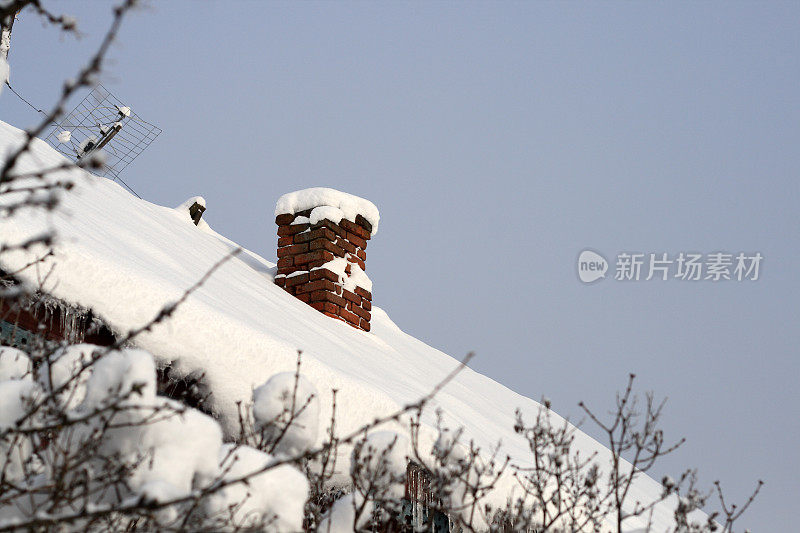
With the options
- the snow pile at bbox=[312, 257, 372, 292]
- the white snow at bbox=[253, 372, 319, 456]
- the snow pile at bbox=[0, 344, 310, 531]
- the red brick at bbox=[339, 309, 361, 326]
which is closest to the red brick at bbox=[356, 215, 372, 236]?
the snow pile at bbox=[312, 257, 372, 292]

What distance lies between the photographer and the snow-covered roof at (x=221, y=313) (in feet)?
10.8

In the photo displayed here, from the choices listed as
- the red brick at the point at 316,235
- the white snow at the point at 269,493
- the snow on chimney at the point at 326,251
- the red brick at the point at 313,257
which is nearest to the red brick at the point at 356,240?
the snow on chimney at the point at 326,251

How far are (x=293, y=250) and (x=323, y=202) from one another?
0.52 metres

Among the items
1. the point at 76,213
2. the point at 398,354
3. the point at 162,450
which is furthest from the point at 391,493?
the point at 398,354

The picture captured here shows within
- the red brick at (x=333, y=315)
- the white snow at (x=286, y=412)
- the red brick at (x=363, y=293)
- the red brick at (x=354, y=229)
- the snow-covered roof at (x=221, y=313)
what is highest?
the red brick at (x=354, y=229)

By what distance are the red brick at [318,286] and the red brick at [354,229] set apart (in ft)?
1.81

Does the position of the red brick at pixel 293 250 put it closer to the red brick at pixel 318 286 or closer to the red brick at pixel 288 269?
the red brick at pixel 288 269

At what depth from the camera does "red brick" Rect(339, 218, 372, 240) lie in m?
7.36

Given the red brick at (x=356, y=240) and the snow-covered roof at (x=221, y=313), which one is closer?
the snow-covered roof at (x=221, y=313)

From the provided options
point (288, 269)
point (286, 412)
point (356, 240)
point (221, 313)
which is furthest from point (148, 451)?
point (356, 240)

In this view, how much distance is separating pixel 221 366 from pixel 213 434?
4.82 feet

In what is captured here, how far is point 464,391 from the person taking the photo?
7465 millimetres

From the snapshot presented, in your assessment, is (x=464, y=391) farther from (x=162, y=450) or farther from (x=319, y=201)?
(x=162, y=450)

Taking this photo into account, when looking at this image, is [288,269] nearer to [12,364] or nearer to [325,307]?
[325,307]
